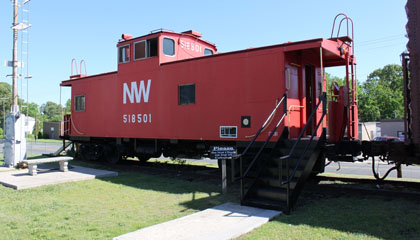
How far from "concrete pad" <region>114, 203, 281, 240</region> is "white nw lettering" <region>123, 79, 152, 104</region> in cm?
559

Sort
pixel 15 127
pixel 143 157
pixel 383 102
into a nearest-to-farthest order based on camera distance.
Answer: pixel 15 127 → pixel 143 157 → pixel 383 102

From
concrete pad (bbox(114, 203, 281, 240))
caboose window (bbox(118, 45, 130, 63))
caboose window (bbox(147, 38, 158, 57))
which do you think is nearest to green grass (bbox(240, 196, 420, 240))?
concrete pad (bbox(114, 203, 281, 240))

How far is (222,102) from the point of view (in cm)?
877

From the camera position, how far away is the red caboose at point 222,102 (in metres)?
7.43

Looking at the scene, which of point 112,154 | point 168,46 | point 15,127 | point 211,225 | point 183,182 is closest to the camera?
point 211,225

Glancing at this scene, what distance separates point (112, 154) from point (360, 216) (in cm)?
988

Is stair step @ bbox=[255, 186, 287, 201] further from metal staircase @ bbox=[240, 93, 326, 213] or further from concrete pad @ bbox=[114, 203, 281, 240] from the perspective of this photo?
concrete pad @ bbox=[114, 203, 281, 240]

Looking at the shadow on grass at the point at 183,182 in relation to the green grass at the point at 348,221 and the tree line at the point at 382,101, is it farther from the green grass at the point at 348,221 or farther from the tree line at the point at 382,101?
the tree line at the point at 382,101

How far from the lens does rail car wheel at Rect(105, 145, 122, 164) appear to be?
41.9 feet

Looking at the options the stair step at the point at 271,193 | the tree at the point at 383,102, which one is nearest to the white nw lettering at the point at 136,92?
the stair step at the point at 271,193

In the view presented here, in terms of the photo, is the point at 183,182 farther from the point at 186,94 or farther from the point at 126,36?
the point at 126,36

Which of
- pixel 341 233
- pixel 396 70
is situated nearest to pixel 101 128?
pixel 341 233

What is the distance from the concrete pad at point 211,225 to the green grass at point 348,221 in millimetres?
199

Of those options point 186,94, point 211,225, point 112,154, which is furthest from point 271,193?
point 112,154
